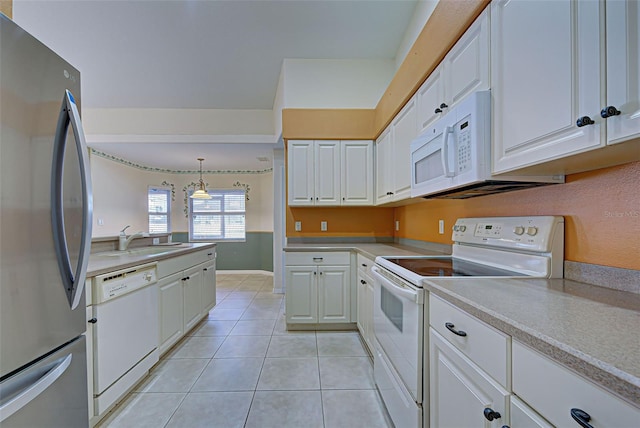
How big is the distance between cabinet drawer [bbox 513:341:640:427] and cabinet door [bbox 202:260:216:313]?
3.08 metres

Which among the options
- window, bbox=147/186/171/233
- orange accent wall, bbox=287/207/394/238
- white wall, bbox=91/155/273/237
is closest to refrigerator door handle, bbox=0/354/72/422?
orange accent wall, bbox=287/207/394/238

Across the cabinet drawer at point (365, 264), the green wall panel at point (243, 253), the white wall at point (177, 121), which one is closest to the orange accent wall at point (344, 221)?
the cabinet drawer at point (365, 264)

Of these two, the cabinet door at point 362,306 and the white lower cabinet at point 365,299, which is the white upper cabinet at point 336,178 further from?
the cabinet door at point 362,306

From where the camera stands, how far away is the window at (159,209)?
6.44m

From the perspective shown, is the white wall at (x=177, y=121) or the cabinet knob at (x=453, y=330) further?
the white wall at (x=177, y=121)

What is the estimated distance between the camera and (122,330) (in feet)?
5.82

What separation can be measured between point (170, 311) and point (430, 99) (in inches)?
103

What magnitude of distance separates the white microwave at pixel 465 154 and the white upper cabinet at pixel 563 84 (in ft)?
0.16

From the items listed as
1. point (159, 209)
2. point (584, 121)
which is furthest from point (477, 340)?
point (159, 209)

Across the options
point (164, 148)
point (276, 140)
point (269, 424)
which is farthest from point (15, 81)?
point (164, 148)

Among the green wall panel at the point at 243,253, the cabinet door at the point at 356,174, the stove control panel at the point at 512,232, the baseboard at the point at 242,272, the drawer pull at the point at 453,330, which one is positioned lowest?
the baseboard at the point at 242,272

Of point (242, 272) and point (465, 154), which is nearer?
point (465, 154)

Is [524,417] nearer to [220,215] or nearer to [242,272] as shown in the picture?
[242,272]

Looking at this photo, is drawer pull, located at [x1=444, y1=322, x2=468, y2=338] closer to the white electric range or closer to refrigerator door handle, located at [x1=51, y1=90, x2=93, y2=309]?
the white electric range
